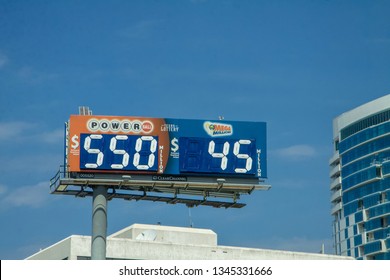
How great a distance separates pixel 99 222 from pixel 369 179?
133405mm

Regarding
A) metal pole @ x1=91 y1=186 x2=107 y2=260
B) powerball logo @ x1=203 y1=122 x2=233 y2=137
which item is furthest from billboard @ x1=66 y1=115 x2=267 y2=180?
metal pole @ x1=91 y1=186 x2=107 y2=260

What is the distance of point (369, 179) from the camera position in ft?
630

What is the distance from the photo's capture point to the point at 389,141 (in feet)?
617

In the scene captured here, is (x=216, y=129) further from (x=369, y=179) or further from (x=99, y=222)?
(x=369, y=179)

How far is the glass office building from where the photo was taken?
610 ft

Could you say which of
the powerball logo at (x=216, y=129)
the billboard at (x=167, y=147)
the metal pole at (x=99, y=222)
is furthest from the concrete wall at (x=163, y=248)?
the powerball logo at (x=216, y=129)

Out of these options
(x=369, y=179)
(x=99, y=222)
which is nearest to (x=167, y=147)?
(x=99, y=222)

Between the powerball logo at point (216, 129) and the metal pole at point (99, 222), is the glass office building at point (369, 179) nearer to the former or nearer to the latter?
the powerball logo at point (216, 129)

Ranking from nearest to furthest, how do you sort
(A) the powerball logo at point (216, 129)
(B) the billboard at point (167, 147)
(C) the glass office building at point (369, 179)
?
(B) the billboard at point (167, 147) < (A) the powerball logo at point (216, 129) < (C) the glass office building at point (369, 179)

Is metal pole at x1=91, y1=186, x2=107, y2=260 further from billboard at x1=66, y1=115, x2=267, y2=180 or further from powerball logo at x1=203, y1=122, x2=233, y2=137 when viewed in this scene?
powerball logo at x1=203, y1=122, x2=233, y2=137

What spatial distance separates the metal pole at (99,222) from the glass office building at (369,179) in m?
124

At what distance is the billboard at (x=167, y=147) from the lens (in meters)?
64.6

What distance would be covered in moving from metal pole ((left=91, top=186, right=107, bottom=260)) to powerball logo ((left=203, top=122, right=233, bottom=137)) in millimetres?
7753
